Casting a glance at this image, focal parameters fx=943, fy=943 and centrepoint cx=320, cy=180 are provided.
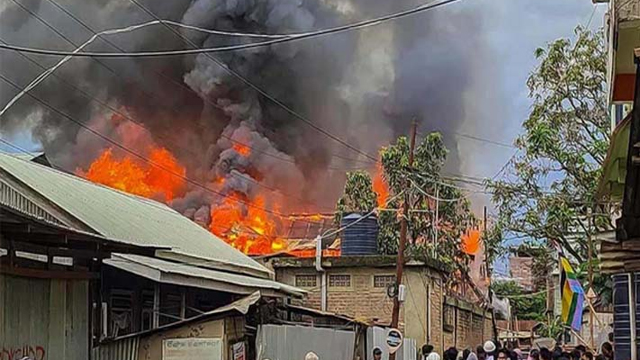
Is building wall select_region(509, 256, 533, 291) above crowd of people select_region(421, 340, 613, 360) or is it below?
above

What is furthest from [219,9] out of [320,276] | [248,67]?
[320,276]

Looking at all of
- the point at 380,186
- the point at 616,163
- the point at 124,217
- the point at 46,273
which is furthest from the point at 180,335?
the point at 380,186

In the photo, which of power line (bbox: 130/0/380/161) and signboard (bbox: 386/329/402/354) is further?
power line (bbox: 130/0/380/161)

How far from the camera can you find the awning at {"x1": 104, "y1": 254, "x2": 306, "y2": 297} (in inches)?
604

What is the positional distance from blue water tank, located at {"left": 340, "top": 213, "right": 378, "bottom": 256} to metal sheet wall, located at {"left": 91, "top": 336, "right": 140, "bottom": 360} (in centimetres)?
1257

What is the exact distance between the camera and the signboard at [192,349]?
46.7ft

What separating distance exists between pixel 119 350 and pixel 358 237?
521 inches

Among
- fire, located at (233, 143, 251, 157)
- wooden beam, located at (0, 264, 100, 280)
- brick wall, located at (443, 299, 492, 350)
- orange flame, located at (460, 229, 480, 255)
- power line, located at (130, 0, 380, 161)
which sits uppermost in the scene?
power line, located at (130, 0, 380, 161)

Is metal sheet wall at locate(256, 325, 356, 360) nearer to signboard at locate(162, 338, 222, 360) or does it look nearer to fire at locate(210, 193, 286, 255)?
signboard at locate(162, 338, 222, 360)

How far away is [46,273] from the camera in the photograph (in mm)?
11211

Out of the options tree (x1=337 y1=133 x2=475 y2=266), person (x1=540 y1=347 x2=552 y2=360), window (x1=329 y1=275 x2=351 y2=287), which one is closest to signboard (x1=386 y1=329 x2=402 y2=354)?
person (x1=540 y1=347 x2=552 y2=360)

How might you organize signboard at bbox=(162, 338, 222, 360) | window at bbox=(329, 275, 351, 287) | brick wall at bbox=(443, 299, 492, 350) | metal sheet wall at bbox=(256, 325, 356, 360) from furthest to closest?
brick wall at bbox=(443, 299, 492, 350) → window at bbox=(329, 275, 351, 287) → metal sheet wall at bbox=(256, 325, 356, 360) → signboard at bbox=(162, 338, 222, 360)

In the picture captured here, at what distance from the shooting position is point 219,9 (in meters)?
37.9

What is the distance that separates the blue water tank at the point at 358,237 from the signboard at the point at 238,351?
11.7 m
